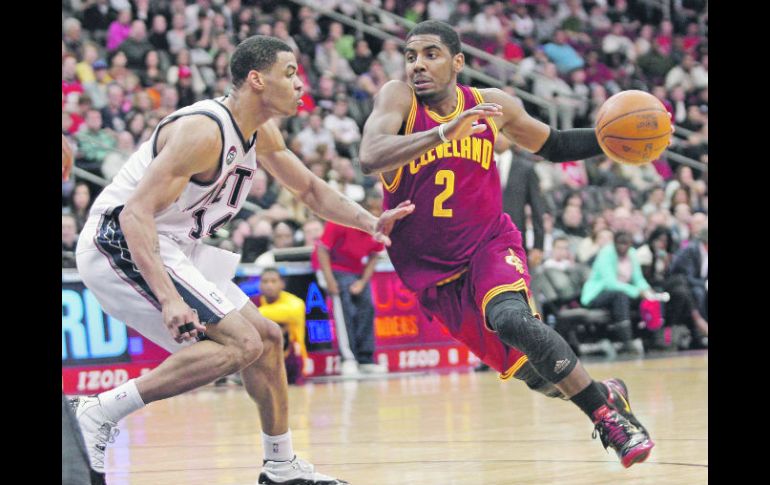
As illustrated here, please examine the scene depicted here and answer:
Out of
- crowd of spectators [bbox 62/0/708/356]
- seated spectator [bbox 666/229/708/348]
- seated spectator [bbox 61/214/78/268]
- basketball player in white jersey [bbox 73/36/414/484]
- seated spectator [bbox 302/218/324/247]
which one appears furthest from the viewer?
seated spectator [bbox 666/229/708/348]

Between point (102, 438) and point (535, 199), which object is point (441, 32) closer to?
point (102, 438)

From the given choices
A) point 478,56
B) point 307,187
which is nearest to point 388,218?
point 307,187

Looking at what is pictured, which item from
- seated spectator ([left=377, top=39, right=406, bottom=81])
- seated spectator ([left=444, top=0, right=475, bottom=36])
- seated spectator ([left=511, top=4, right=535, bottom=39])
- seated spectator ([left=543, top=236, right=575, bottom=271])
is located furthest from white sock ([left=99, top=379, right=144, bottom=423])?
seated spectator ([left=511, top=4, right=535, bottom=39])

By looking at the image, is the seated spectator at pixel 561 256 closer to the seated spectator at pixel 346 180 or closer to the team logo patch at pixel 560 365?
the seated spectator at pixel 346 180

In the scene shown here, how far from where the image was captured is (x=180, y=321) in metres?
4.52

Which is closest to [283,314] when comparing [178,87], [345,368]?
[345,368]

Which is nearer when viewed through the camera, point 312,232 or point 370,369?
point 370,369

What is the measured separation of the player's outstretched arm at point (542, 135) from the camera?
5.96 metres

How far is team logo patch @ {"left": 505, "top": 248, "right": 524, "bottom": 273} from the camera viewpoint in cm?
559

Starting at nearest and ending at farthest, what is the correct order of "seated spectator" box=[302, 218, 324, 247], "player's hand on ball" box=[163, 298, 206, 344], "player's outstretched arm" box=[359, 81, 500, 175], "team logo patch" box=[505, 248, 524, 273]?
"player's hand on ball" box=[163, 298, 206, 344] → "player's outstretched arm" box=[359, 81, 500, 175] → "team logo patch" box=[505, 248, 524, 273] → "seated spectator" box=[302, 218, 324, 247]

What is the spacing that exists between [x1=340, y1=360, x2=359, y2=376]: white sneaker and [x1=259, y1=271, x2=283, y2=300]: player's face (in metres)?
1.06

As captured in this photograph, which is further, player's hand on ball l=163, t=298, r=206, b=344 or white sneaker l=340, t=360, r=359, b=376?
white sneaker l=340, t=360, r=359, b=376

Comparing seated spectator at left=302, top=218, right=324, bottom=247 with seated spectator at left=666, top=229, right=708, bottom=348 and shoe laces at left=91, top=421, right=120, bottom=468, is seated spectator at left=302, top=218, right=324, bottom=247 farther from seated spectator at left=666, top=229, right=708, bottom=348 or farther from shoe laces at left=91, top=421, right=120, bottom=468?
shoe laces at left=91, top=421, right=120, bottom=468

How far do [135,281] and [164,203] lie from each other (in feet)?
1.24
